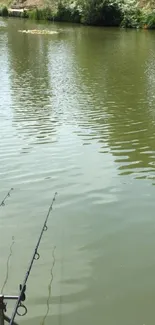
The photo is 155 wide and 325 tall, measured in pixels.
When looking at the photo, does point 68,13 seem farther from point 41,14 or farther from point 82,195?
point 82,195

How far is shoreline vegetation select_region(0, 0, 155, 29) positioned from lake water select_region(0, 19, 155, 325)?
32.3 m

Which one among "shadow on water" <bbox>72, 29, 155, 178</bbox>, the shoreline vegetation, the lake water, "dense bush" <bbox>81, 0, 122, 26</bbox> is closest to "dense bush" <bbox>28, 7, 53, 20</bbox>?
the shoreline vegetation

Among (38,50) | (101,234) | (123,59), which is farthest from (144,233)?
(38,50)

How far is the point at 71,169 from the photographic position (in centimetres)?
923

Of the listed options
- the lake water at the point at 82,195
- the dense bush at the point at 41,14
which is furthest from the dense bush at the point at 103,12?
the lake water at the point at 82,195

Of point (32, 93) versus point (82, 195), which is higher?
point (32, 93)

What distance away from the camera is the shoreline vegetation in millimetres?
48719

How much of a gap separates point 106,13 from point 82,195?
152ft

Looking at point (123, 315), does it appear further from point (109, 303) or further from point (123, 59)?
point (123, 59)

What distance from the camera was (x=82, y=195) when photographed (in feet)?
26.3

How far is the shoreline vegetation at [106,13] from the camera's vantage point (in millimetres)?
48719

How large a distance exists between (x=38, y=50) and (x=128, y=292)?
26684 mm

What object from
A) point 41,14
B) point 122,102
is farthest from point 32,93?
point 41,14

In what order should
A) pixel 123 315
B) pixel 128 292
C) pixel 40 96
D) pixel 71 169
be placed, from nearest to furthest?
pixel 123 315, pixel 128 292, pixel 71 169, pixel 40 96
